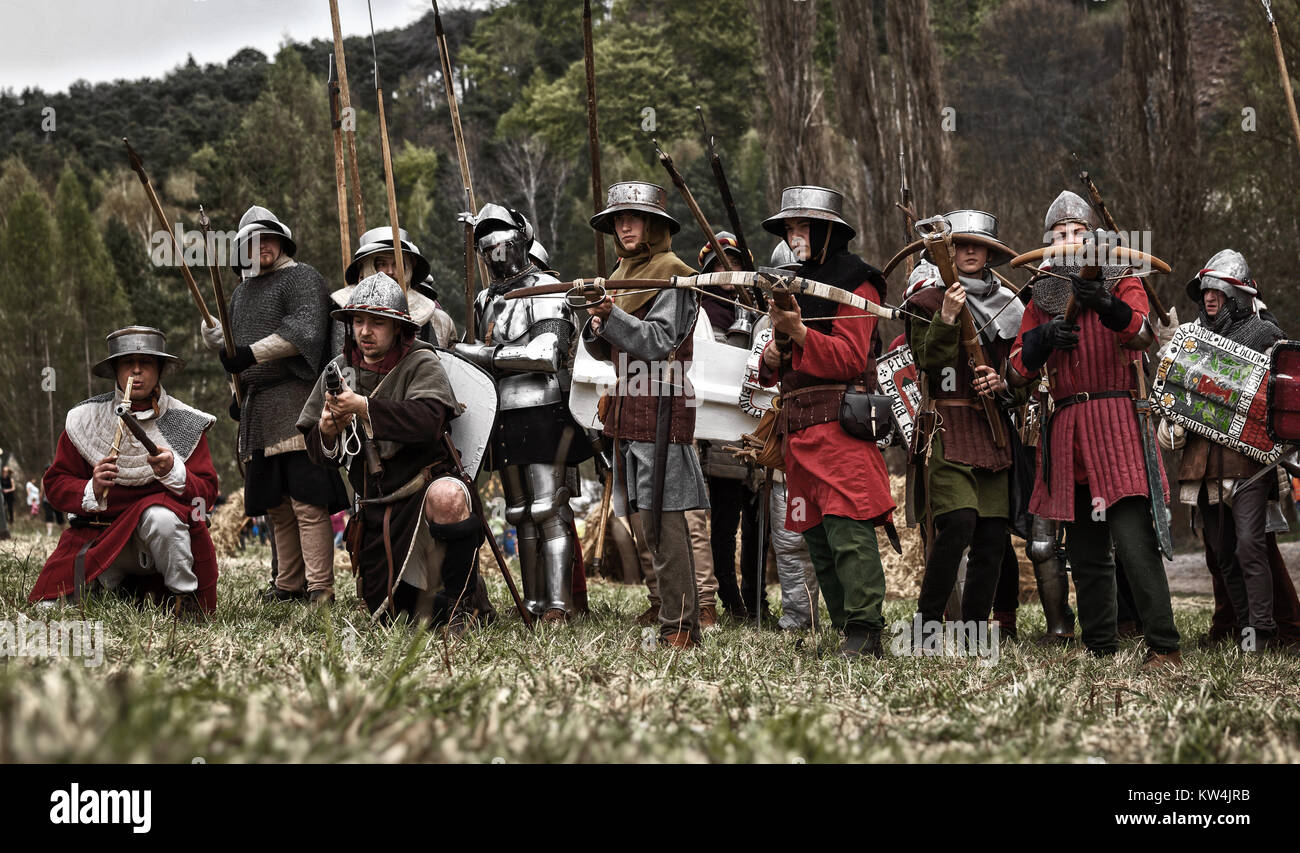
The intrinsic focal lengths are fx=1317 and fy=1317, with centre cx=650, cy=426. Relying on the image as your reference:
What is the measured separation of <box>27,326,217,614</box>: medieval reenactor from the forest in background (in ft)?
10.8

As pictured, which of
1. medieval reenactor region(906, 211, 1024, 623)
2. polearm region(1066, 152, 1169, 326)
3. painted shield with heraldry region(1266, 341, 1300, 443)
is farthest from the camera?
painted shield with heraldry region(1266, 341, 1300, 443)

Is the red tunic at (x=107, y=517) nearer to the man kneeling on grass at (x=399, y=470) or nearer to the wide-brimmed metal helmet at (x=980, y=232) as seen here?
the man kneeling on grass at (x=399, y=470)

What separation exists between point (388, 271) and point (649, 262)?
1937 mm

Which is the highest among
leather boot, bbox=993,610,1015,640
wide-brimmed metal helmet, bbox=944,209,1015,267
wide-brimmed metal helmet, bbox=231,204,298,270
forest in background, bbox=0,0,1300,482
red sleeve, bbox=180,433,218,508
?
forest in background, bbox=0,0,1300,482

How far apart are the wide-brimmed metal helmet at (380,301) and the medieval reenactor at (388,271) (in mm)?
946

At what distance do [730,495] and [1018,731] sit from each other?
434 centimetres

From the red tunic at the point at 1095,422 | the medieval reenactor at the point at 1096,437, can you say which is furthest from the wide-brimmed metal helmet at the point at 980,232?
the red tunic at the point at 1095,422

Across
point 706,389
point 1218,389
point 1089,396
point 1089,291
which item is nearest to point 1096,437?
point 1089,396

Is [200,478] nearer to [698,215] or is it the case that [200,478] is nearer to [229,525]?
[698,215]

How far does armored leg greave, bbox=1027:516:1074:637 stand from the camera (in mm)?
6266

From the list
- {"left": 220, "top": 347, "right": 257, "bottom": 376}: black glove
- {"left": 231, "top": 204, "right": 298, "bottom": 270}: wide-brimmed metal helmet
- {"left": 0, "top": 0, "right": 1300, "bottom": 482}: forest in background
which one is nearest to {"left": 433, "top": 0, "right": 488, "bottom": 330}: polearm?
{"left": 231, "top": 204, "right": 298, "bottom": 270}: wide-brimmed metal helmet

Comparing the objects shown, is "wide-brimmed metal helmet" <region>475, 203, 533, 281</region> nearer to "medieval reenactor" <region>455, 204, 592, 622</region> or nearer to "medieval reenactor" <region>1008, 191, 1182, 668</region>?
"medieval reenactor" <region>455, 204, 592, 622</region>
